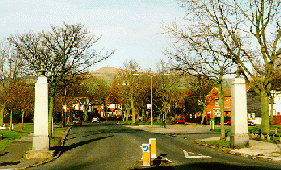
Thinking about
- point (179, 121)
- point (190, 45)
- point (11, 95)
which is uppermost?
point (190, 45)

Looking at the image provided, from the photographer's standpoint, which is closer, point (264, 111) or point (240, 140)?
point (240, 140)

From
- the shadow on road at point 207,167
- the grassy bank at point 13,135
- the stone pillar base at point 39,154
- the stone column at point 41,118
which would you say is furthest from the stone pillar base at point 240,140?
the grassy bank at point 13,135

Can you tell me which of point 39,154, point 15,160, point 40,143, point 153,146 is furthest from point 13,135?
point 153,146

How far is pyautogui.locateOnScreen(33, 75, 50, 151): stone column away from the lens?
1762 cm

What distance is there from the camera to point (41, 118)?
58.3 ft

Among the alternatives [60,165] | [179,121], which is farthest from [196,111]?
[60,165]

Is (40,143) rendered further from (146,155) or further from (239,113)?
(239,113)

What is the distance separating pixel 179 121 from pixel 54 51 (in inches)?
2056

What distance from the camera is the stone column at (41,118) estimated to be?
694 inches

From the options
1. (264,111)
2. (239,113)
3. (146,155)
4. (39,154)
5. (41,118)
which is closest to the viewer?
(146,155)

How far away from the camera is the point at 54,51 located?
28359 millimetres

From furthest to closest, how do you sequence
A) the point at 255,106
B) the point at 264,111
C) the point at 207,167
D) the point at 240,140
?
1. the point at 255,106
2. the point at 264,111
3. the point at 240,140
4. the point at 207,167

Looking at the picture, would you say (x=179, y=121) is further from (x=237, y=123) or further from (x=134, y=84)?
(x=237, y=123)

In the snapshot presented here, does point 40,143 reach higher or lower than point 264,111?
lower
